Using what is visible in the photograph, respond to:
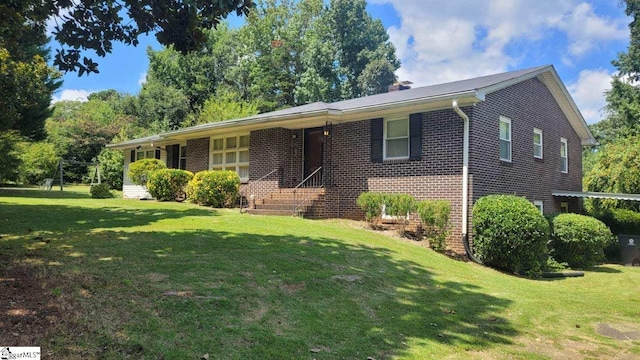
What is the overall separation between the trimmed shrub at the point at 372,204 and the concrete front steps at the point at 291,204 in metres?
1.69

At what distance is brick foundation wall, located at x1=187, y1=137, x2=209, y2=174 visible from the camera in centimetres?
1875

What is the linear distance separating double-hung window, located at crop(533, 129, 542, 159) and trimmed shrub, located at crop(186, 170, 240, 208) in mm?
10382

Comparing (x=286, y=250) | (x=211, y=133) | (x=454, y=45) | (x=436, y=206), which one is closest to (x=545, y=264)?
(x=436, y=206)

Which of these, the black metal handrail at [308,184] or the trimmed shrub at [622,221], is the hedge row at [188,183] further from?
the trimmed shrub at [622,221]

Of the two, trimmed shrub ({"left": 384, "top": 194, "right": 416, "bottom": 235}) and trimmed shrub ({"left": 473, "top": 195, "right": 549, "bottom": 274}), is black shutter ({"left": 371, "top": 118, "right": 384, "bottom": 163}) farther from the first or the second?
trimmed shrub ({"left": 473, "top": 195, "right": 549, "bottom": 274})

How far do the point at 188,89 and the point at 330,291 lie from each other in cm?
Answer: 3981

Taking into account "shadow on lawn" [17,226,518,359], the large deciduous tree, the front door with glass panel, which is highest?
the large deciduous tree

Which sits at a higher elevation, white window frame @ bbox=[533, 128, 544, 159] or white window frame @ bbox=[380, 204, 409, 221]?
white window frame @ bbox=[533, 128, 544, 159]

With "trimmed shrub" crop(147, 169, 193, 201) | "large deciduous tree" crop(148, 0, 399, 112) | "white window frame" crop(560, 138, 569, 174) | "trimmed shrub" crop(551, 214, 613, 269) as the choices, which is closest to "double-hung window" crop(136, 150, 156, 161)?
"trimmed shrub" crop(147, 169, 193, 201)

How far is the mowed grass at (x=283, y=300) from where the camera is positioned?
12.8 ft

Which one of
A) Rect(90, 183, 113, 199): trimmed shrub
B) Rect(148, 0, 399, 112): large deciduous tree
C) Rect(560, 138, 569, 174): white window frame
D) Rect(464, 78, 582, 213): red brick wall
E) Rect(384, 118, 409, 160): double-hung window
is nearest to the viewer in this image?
Rect(464, 78, 582, 213): red brick wall

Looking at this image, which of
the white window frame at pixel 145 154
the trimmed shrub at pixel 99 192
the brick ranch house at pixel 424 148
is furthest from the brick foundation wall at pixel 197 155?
the white window frame at pixel 145 154

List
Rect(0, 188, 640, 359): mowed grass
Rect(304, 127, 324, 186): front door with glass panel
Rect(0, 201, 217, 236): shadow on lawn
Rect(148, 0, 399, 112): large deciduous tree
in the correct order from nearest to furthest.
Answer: Rect(0, 188, 640, 359): mowed grass → Rect(0, 201, 217, 236): shadow on lawn → Rect(304, 127, 324, 186): front door with glass panel → Rect(148, 0, 399, 112): large deciduous tree

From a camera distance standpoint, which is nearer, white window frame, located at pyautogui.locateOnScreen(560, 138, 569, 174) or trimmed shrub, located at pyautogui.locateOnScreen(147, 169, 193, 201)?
white window frame, located at pyautogui.locateOnScreen(560, 138, 569, 174)
